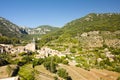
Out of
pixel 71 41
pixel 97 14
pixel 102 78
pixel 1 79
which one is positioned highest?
pixel 97 14

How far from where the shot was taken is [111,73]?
195ft

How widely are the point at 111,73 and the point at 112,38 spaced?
2432 inches

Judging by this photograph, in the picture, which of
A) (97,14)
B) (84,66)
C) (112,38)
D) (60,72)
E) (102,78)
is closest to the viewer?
(60,72)

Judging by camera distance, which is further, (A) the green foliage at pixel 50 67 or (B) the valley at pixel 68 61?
(A) the green foliage at pixel 50 67

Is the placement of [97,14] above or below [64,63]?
above

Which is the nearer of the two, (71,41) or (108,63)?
(108,63)

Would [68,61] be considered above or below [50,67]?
above

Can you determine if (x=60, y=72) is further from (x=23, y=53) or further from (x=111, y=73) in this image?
(x=23, y=53)

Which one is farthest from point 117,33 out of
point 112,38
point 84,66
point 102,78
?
point 102,78

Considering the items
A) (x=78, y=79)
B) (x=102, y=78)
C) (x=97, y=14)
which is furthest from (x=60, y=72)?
(x=97, y=14)

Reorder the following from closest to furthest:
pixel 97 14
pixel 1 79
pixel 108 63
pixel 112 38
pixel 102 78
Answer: pixel 1 79 < pixel 102 78 < pixel 108 63 < pixel 112 38 < pixel 97 14

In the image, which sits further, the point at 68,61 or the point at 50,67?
the point at 68,61

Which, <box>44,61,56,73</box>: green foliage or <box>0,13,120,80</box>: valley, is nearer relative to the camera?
<box>0,13,120,80</box>: valley

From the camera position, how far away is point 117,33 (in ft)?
407
